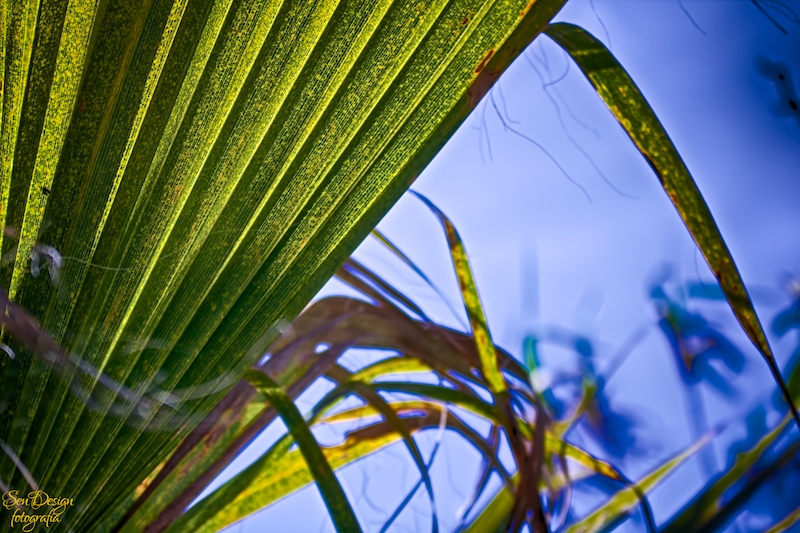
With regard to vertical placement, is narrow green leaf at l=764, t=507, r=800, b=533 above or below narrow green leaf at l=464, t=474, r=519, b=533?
below

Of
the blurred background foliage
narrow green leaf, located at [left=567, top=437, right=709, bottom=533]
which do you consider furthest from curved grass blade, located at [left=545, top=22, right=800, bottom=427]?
narrow green leaf, located at [left=567, top=437, right=709, bottom=533]

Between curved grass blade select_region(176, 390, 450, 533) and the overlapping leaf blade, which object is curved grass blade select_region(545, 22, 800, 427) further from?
curved grass blade select_region(176, 390, 450, 533)

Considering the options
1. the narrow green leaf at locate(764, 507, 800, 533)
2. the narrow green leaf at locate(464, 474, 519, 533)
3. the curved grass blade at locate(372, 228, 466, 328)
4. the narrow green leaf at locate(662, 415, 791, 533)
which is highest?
the curved grass blade at locate(372, 228, 466, 328)

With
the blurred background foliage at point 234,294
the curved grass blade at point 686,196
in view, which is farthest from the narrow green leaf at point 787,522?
the curved grass blade at point 686,196

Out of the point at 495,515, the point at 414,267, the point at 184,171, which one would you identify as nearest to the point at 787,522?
the point at 495,515

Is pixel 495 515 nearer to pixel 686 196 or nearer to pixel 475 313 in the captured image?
pixel 475 313

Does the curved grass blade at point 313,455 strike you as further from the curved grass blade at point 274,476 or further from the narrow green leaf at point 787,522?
the narrow green leaf at point 787,522
